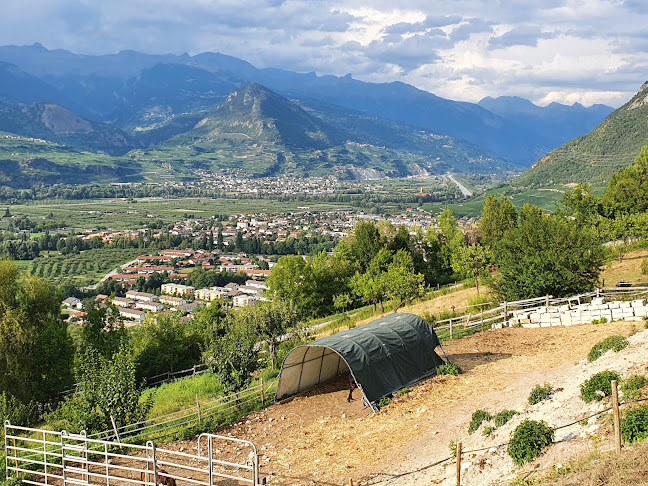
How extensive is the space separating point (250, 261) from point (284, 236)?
2394 centimetres

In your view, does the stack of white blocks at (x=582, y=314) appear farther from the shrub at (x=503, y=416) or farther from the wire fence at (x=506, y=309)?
the shrub at (x=503, y=416)

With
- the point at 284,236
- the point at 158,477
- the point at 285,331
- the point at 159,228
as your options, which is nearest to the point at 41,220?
the point at 159,228

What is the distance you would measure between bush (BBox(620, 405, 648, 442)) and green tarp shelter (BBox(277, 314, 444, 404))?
7950 mm

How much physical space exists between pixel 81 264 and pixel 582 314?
354 ft

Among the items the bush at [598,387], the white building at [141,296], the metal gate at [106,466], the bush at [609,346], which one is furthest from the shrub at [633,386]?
the white building at [141,296]

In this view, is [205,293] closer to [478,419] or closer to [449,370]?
[449,370]

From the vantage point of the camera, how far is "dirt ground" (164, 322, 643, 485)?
13492 mm

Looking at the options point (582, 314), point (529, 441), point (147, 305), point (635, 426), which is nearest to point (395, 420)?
point (529, 441)

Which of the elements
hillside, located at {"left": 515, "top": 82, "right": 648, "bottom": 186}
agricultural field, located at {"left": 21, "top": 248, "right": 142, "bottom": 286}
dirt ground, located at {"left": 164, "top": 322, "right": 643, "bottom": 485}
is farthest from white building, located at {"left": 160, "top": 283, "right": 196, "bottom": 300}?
hillside, located at {"left": 515, "top": 82, "right": 648, "bottom": 186}

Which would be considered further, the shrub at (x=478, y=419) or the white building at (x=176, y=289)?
the white building at (x=176, y=289)

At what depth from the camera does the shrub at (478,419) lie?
1436cm

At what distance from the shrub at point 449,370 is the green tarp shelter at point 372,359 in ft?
0.89

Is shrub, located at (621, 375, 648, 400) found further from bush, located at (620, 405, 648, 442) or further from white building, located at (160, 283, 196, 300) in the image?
white building, located at (160, 283, 196, 300)

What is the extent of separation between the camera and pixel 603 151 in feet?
437
